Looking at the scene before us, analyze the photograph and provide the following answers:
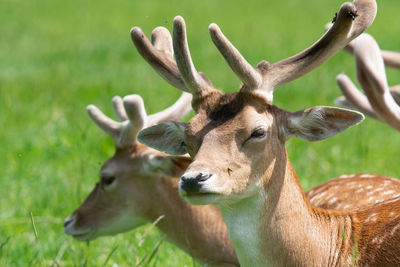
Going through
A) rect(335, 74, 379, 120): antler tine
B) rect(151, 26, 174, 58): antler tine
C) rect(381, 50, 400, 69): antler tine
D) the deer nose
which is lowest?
the deer nose

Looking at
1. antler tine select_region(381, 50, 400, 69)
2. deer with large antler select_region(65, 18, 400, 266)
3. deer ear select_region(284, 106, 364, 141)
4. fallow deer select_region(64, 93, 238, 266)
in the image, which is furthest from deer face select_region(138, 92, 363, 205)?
antler tine select_region(381, 50, 400, 69)

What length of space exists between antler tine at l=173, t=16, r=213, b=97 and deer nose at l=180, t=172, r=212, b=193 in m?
0.65

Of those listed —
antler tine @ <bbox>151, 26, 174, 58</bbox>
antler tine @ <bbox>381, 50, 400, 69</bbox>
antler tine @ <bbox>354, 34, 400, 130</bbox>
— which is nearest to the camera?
antler tine @ <bbox>151, 26, 174, 58</bbox>

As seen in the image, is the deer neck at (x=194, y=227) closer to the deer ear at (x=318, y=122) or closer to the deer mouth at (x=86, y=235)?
the deer mouth at (x=86, y=235)

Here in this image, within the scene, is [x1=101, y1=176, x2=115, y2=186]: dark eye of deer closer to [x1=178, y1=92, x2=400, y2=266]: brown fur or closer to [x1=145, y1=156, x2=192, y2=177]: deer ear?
[x1=145, y1=156, x2=192, y2=177]: deer ear

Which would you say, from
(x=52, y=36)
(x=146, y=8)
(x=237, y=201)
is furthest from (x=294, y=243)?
(x=146, y=8)

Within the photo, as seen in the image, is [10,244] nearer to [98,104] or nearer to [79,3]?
[98,104]

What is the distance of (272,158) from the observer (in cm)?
365

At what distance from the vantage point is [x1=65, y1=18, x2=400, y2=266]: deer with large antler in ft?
15.9

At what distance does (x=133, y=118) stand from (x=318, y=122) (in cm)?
184

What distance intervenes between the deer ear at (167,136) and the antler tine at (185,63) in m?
0.21

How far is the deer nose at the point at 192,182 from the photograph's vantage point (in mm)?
3238

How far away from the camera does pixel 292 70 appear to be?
3715mm

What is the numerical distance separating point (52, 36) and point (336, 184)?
14463 mm
